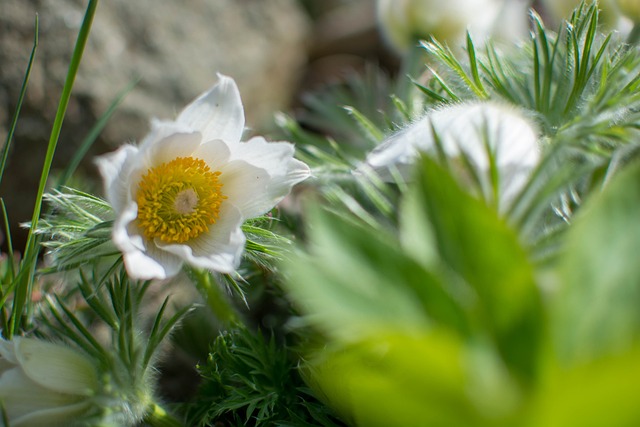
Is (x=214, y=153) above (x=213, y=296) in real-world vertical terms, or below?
above

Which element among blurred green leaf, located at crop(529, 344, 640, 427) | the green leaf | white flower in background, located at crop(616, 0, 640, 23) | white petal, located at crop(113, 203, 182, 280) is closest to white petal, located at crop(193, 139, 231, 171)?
white petal, located at crop(113, 203, 182, 280)

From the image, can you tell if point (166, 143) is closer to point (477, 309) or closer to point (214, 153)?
point (214, 153)

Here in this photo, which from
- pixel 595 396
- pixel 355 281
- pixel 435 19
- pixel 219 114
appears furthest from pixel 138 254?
pixel 435 19

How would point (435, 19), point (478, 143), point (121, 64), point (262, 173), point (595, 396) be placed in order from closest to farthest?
point (595, 396) → point (478, 143) → point (262, 173) → point (435, 19) → point (121, 64)

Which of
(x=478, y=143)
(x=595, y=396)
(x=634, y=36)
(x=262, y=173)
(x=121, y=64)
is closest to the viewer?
(x=595, y=396)

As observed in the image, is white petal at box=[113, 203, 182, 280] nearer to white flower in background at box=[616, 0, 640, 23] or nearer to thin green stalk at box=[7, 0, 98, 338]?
thin green stalk at box=[7, 0, 98, 338]

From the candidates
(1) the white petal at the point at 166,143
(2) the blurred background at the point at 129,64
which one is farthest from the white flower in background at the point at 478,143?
(2) the blurred background at the point at 129,64

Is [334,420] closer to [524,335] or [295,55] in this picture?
[524,335]

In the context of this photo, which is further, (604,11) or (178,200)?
(604,11)
